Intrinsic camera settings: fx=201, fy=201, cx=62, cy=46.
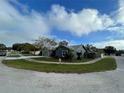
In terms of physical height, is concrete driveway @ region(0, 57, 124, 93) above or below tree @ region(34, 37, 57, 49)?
below

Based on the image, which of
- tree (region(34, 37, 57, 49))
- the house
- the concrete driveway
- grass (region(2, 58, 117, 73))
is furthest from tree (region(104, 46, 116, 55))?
the concrete driveway

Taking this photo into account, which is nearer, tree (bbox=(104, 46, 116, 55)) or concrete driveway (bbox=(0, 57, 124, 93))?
concrete driveway (bbox=(0, 57, 124, 93))

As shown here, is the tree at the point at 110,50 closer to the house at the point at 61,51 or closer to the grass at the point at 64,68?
the house at the point at 61,51

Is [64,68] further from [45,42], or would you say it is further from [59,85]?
[45,42]

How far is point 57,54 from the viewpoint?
5078 centimetres

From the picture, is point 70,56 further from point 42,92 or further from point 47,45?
point 47,45

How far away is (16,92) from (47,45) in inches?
2851

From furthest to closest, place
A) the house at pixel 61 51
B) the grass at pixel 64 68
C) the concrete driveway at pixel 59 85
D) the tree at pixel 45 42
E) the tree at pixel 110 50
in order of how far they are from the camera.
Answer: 1. the tree at pixel 110 50
2. the tree at pixel 45 42
3. the house at pixel 61 51
4. the grass at pixel 64 68
5. the concrete driveway at pixel 59 85

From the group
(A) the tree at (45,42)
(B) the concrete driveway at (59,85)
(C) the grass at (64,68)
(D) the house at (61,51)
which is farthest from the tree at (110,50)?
(B) the concrete driveway at (59,85)

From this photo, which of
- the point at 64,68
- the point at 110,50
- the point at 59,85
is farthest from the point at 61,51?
the point at 110,50

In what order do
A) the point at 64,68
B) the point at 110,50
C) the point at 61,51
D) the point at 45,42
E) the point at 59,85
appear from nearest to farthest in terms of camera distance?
the point at 59,85, the point at 64,68, the point at 61,51, the point at 45,42, the point at 110,50

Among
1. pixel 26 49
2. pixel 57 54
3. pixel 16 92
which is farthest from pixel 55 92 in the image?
pixel 26 49

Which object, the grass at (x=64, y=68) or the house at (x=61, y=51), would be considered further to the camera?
the house at (x=61, y=51)

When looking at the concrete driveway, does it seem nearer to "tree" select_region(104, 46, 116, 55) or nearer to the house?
the house
